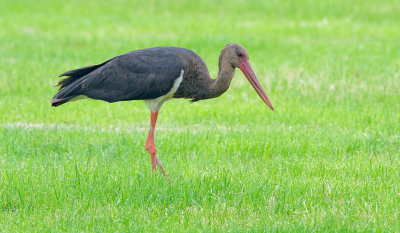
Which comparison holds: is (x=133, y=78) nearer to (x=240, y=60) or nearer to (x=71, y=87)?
(x=71, y=87)

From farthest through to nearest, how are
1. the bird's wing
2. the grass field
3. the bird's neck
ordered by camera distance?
1. the bird's neck
2. the bird's wing
3. the grass field

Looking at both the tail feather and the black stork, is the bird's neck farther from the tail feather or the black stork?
the tail feather

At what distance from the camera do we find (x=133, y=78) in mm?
6312

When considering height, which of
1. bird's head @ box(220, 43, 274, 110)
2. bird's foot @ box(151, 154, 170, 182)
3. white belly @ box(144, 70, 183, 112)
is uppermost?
bird's head @ box(220, 43, 274, 110)

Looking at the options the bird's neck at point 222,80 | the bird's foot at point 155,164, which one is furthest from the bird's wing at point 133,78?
the bird's foot at point 155,164

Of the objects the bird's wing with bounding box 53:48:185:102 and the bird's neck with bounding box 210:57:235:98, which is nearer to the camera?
the bird's wing with bounding box 53:48:185:102

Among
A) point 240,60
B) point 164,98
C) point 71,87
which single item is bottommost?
point 164,98

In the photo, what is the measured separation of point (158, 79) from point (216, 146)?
4.67 ft

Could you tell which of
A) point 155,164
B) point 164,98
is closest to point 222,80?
point 164,98

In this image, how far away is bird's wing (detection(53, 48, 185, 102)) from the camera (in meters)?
6.11

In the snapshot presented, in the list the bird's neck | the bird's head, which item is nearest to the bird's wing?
the bird's neck

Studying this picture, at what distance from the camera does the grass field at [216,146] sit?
4.82m

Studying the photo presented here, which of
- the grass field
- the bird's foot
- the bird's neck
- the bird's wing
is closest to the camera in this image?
the grass field

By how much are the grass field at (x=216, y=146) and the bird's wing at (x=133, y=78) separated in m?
0.84
